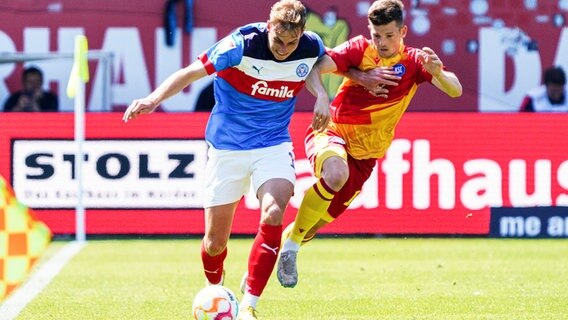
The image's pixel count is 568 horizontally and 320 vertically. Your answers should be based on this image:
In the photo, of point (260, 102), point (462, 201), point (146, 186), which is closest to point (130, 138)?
point (146, 186)

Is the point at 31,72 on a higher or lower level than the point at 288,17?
lower

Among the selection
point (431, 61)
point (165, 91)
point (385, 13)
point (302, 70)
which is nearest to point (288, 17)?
point (302, 70)

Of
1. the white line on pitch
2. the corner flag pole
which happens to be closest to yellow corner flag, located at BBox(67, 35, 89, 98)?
the corner flag pole

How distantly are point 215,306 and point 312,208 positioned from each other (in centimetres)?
178

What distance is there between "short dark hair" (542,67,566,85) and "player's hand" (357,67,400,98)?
9.45m

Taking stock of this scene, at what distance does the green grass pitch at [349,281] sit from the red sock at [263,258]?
73 centimetres

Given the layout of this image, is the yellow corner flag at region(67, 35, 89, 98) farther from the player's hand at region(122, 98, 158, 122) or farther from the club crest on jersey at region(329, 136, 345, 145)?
the player's hand at region(122, 98, 158, 122)

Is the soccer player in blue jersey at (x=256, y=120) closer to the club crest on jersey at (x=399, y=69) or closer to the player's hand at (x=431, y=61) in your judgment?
the player's hand at (x=431, y=61)

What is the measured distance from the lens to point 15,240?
22.4 feet

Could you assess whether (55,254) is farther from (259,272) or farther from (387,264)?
(259,272)

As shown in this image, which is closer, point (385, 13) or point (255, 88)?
point (255, 88)

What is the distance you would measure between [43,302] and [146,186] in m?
5.33

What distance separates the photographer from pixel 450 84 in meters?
9.90

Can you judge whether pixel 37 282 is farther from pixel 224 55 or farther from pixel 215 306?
pixel 224 55
